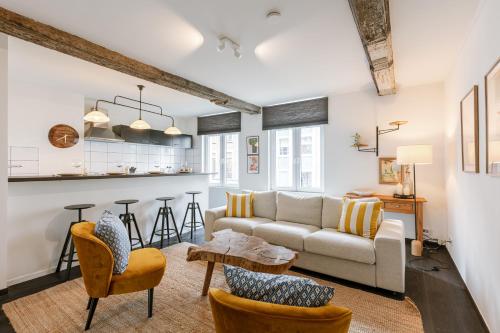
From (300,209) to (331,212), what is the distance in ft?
1.44

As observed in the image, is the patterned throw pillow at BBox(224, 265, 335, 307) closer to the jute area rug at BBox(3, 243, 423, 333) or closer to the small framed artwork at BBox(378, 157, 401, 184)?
the jute area rug at BBox(3, 243, 423, 333)

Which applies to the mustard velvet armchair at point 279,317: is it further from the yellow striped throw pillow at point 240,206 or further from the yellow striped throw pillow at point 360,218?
the yellow striped throw pillow at point 240,206

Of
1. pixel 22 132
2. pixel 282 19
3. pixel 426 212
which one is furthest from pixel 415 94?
pixel 22 132

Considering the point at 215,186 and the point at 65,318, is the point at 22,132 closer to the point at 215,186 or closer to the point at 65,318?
the point at 65,318

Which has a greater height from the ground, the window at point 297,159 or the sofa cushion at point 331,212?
the window at point 297,159

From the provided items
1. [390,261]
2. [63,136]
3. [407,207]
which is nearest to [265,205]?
[390,261]

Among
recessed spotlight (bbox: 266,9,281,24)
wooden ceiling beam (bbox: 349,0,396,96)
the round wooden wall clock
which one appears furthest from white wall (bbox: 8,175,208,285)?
wooden ceiling beam (bbox: 349,0,396,96)

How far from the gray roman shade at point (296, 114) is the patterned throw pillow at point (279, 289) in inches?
160

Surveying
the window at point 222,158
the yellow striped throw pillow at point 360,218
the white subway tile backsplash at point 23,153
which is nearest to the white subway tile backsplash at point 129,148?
the white subway tile backsplash at point 23,153

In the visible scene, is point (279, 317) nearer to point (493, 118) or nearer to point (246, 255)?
point (246, 255)

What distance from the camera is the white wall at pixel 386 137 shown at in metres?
3.79

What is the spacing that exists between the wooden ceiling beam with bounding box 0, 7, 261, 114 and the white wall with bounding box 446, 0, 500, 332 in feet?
10.9

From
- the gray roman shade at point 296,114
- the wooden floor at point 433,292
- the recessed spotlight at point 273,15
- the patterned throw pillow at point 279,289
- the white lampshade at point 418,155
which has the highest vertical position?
the recessed spotlight at point 273,15

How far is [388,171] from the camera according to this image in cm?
409
